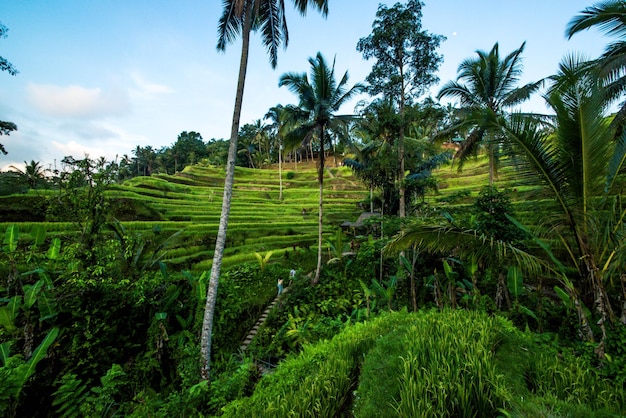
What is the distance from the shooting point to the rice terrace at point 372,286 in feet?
9.68

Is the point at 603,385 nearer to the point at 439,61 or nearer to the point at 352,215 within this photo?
the point at 439,61

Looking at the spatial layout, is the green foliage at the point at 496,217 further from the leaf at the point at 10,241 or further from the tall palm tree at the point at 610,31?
the leaf at the point at 10,241

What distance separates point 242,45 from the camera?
Answer: 651 cm

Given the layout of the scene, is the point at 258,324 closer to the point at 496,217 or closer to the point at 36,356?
the point at 36,356

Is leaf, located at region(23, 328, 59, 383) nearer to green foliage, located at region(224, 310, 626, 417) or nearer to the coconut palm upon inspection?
green foliage, located at region(224, 310, 626, 417)

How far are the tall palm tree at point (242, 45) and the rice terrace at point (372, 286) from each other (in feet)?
0.17

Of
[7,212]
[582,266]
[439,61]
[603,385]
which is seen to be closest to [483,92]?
[439,61]

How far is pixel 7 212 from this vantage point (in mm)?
13445

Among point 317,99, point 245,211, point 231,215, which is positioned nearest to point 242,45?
point 317,99

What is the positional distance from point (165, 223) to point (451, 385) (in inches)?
725

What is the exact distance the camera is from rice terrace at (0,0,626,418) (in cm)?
295

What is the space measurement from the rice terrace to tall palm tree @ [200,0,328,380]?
5cm

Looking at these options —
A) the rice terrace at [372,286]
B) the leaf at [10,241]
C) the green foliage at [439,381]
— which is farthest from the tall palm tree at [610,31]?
the leaf at [10,241]

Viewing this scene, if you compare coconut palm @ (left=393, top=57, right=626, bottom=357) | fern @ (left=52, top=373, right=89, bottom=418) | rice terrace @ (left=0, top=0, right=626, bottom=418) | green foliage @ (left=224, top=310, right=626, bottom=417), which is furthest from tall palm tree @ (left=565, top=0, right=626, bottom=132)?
fern @ (left=52, top=373, right=89, bottom=418)
